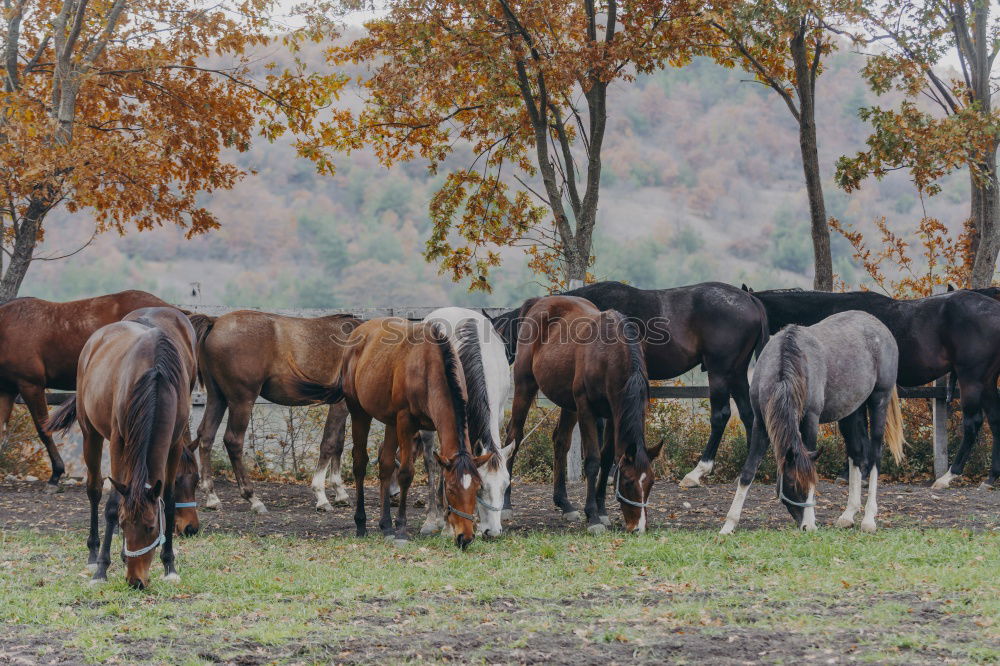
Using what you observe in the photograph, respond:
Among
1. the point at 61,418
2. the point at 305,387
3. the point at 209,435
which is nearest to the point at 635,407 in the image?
the point at 305,387

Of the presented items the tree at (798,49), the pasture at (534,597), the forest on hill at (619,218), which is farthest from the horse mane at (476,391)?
the forest on hill at (619,218)

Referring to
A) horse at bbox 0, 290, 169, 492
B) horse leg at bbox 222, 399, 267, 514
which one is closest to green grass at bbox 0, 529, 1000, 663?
horse leg at bbox 222, 399, 267, 514

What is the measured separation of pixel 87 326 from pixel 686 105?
69.5 m

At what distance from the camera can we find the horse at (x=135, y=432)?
571cm

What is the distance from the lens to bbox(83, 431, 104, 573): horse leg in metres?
6.63

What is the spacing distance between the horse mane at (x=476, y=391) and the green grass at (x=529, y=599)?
2.78 ft

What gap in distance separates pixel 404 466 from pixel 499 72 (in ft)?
19.6

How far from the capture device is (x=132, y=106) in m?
12.9

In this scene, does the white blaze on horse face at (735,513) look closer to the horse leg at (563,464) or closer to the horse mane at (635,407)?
the horse mane at (635,407)

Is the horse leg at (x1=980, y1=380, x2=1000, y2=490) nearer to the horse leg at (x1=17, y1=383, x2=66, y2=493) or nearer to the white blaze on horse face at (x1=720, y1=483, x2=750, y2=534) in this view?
the white blaze on horse face at (x1=720, y1=483, x2=750, y2=534)

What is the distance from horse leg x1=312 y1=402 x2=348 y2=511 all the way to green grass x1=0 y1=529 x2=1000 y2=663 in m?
2.10

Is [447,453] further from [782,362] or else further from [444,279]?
[444,279]

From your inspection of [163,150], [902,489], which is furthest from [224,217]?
[902,489]

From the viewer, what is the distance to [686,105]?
74.8 m
